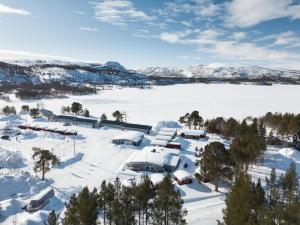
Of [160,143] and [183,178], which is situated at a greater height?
[160,143]

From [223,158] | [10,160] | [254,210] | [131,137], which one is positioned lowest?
[10,160]

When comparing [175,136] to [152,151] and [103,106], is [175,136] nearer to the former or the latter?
[152,151]

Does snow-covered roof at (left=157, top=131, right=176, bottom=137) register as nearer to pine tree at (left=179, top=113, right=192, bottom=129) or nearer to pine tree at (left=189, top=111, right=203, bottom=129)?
pine tree at (left=189, top=111, right=203, bottom=129)

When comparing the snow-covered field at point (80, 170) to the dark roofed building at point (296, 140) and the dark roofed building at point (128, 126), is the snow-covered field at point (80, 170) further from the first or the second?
the dark roofed building at point (296, 140)

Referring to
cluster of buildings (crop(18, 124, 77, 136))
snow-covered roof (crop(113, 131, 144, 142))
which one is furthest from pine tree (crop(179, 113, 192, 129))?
cluster of buildings (crop(18, 124, 77, 136))

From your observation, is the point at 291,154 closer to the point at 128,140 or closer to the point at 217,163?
the point at 217,163

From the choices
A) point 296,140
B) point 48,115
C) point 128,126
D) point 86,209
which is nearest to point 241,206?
point 86,209
